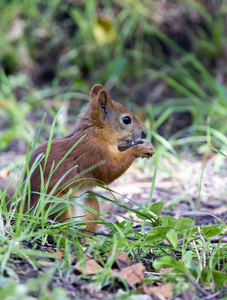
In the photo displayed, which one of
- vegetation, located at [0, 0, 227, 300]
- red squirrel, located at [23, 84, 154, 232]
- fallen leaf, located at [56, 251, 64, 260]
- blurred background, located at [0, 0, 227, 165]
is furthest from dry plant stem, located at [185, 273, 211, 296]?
blurred background, located at [0, 0, 227, 165]

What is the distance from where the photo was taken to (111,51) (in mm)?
6008

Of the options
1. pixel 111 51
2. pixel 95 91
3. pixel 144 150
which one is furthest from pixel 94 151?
pixel 111 51

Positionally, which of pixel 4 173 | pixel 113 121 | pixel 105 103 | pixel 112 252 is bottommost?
pixel 112 252

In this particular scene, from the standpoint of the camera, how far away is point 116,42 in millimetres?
5879

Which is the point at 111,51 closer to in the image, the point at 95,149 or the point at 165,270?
the point at 95,149

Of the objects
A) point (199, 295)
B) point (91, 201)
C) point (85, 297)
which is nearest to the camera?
point (85, 297)

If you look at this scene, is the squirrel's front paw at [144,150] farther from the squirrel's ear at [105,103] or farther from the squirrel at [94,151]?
the squirrel's ear at [105,103]

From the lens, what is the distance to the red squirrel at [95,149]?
241 centimetres

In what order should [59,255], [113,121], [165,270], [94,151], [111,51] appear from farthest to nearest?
[111,51] < [113,121] < [94,151] < [165,270] < [59,255]

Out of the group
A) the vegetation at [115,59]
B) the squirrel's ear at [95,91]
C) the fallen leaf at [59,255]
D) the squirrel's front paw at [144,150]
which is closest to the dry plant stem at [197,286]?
the fallen leaf at [59,255]

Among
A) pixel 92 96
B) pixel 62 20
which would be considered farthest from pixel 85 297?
pixel 62 20

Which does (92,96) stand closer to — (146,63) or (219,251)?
(219,251)

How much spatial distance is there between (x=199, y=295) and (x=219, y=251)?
0.99 feet

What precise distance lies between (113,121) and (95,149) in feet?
1.09
